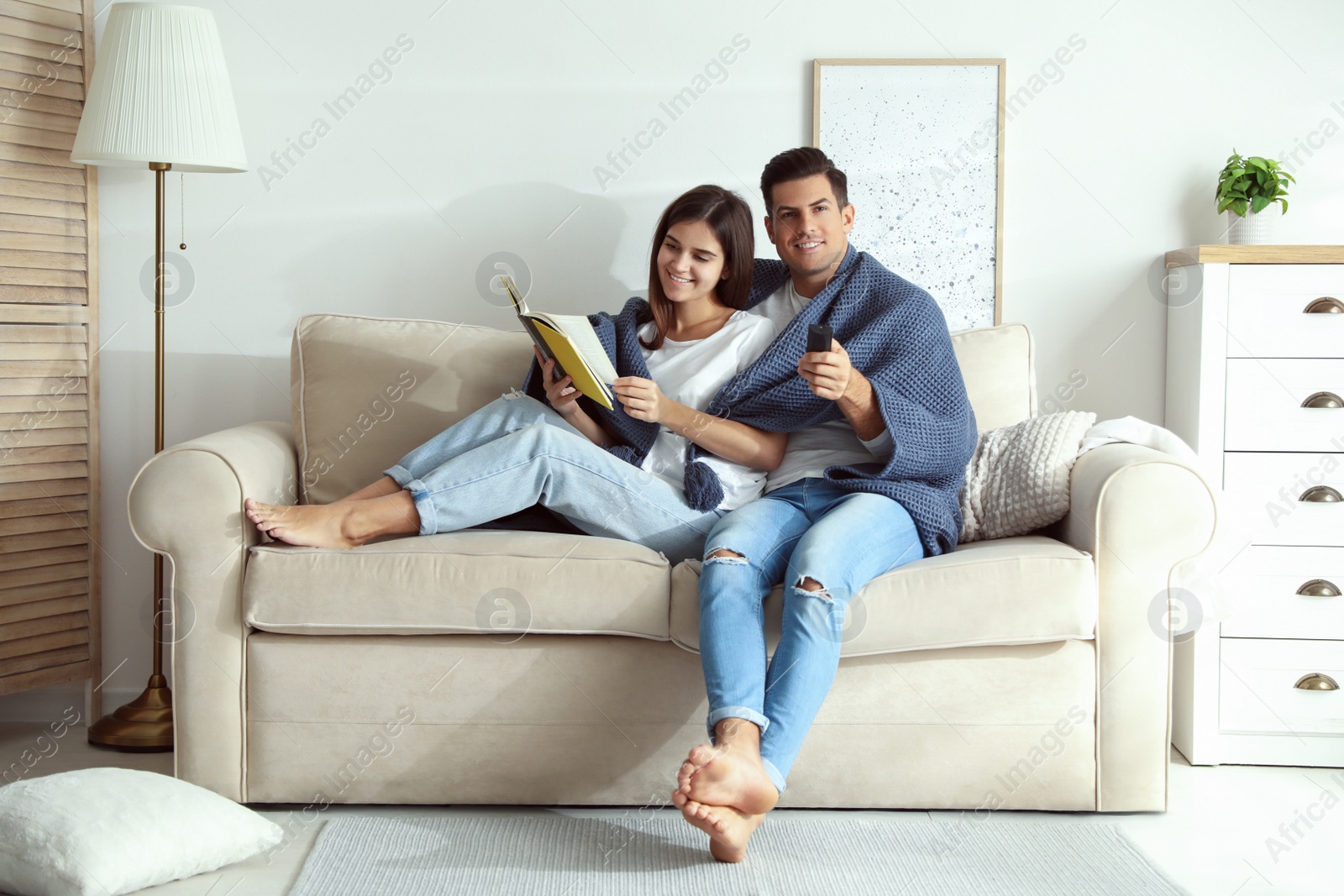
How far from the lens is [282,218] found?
248 centimetres

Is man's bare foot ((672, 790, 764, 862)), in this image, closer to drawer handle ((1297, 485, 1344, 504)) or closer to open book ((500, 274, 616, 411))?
open book ((500, 274, 616, 411))

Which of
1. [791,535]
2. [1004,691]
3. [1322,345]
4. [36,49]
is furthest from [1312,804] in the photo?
[36,49]

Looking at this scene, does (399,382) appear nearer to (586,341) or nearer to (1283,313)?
(586,341)

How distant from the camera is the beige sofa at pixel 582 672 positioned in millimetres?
1652

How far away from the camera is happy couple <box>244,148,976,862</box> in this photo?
1.51 meters

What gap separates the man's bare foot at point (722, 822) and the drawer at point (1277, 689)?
1142 millimetres

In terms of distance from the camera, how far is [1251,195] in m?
2.32

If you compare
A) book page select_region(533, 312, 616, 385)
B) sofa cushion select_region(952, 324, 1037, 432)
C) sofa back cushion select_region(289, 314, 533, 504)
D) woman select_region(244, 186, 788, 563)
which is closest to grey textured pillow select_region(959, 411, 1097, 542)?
sofa cushion select_region(952, 324, 1037, 432)

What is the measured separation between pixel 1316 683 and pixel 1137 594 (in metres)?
0.67

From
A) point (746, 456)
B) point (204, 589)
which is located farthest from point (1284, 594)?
point (204, 589)

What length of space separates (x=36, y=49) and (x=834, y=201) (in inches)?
67.6

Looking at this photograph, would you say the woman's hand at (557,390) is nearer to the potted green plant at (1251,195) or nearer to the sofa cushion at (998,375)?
the sofa cushion at (998,375)

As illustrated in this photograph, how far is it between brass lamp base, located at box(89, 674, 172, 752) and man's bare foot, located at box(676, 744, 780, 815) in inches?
49.1

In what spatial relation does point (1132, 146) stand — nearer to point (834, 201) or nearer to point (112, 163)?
point (834, 201)
